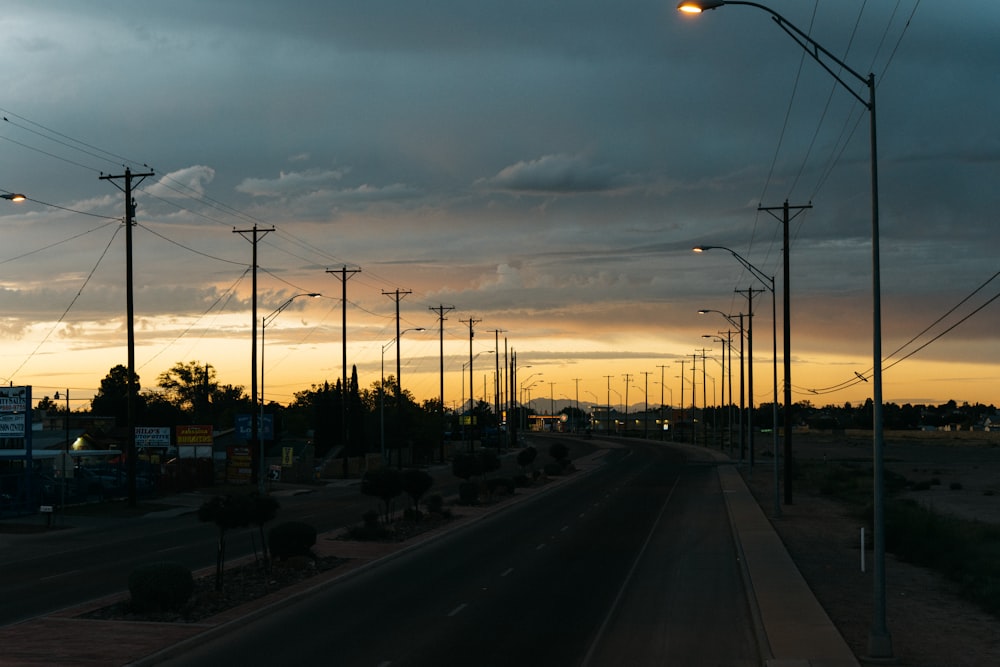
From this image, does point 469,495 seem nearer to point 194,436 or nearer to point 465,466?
point 465,466

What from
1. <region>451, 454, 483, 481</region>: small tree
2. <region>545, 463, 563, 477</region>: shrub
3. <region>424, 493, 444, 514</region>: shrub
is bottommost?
<region>545, 463, 563, 477</region>: shrub

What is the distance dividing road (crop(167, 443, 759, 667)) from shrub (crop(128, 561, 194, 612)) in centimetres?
148

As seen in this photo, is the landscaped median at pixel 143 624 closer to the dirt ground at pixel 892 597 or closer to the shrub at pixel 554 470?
the dirt ground at pixel 892 597

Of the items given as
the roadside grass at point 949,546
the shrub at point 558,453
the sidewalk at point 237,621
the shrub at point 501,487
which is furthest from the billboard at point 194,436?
the sidewalk at point 237,621

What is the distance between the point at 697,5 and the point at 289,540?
17553mm

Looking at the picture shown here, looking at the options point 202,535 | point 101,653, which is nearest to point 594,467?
point 202,535

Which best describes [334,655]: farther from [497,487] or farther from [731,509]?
[497,487]

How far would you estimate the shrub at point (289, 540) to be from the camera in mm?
28219

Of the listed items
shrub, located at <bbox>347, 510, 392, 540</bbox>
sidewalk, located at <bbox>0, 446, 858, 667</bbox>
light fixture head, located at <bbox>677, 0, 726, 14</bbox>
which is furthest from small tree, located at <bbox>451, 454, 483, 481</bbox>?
light fixture head, located at <bbox>677, 0, 726, 14</bbox>

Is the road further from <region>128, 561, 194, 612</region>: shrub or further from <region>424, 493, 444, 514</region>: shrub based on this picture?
<region>424, 493, 444, 514</region>: shrub

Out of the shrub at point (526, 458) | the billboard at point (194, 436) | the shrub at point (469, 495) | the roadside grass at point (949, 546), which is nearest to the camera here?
the roadside grass at point (949, 546)

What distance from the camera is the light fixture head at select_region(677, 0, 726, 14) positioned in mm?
16469

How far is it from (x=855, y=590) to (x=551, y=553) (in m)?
9.96

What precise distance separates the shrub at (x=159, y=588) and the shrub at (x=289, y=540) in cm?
698
